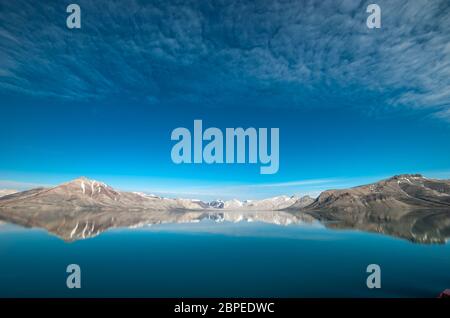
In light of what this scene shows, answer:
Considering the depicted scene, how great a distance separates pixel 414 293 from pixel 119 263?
49223mm

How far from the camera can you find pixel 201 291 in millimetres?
35875

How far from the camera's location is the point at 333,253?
67250 mm

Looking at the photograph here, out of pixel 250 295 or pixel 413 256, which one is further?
pixel 413 256
